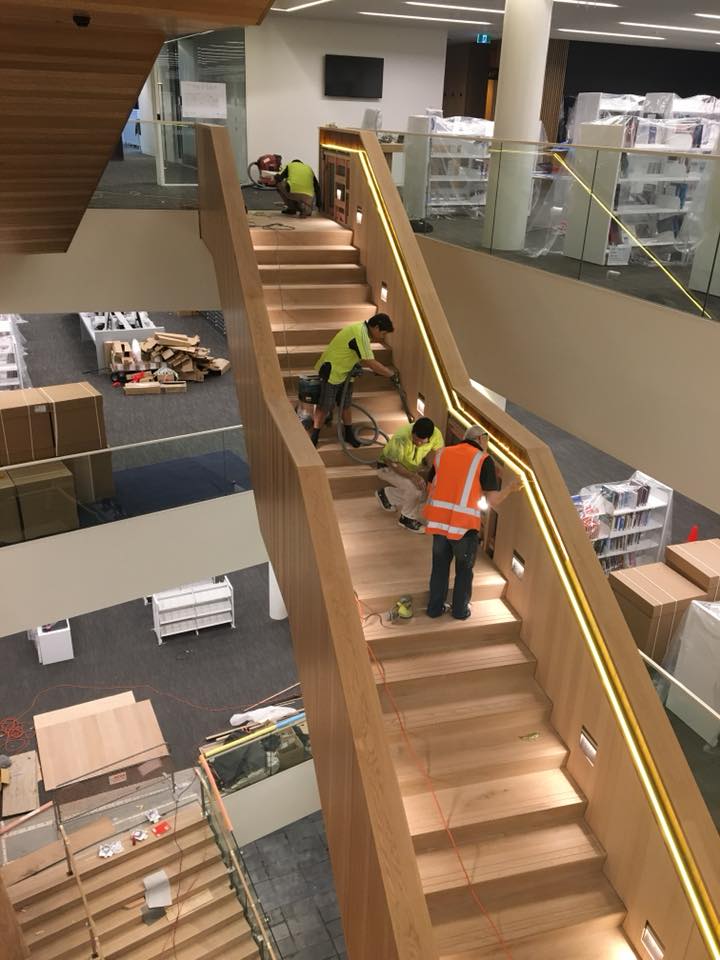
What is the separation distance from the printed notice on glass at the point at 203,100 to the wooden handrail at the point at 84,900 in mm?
10553

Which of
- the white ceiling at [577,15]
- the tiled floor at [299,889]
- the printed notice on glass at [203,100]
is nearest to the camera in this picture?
the tiled floor at [299,889]

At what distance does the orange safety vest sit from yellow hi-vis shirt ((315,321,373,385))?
171 centimetres

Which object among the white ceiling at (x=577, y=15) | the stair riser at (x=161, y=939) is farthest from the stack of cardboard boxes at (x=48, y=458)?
the white ceiling at (x=577, y=15)

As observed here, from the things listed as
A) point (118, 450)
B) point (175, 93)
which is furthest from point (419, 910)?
point (175, 93)

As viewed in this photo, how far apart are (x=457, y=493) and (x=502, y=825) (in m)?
2.04

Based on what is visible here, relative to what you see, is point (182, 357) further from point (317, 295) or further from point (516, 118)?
→ point (516, 118)

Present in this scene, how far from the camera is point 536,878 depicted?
15.1ft

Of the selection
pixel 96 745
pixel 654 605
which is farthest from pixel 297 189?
pixel 96 745

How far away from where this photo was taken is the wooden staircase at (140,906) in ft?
30.0

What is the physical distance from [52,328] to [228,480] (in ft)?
46.0

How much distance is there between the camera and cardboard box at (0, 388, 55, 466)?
327 inches

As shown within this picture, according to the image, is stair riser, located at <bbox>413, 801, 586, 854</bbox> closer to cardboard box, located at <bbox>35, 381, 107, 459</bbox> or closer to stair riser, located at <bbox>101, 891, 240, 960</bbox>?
cardboard box, located at <bbox>35, 381, 107, 459</bbox>

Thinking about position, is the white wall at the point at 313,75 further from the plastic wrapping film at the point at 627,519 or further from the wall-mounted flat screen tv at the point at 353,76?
the plastic wrapping film at the point at 627,519

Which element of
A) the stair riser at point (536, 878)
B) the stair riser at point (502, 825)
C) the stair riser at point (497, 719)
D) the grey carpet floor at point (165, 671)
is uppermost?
the stair riser at point (497, 719)
